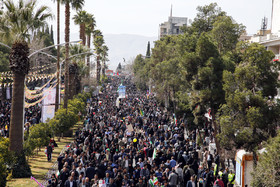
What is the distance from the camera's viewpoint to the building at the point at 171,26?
13888 centimetres

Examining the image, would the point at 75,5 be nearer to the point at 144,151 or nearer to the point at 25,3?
the point at 25,3

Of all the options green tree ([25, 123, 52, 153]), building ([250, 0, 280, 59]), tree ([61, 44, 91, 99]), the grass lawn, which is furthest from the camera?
tree ([61, 44, 91, 99])

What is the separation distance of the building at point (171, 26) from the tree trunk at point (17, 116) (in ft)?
396

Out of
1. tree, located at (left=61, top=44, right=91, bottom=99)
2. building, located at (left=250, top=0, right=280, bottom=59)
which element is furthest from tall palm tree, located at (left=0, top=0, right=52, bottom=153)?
building, located at (left=250, top=0, right=280, bottom=59)

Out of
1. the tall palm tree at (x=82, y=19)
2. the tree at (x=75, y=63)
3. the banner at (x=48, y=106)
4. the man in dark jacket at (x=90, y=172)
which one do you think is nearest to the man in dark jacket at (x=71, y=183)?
the man in dark jacket at (x=90, y=172)

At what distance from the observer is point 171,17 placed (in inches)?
5999

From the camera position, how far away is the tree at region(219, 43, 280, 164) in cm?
1392

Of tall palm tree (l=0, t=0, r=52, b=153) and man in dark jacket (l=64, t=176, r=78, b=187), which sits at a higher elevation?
tall palm tree (l=0, t=0, r=52, b=153)

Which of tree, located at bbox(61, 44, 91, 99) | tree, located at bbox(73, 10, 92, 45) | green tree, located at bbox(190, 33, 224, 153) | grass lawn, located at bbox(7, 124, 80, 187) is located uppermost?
tree, located at bbox(73, 10, 92, 45)

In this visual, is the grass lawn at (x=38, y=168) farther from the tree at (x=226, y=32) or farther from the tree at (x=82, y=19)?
the tree at (x=82, y=19)

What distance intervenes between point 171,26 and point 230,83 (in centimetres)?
13013

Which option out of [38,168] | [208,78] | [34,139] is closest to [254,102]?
[208,78]

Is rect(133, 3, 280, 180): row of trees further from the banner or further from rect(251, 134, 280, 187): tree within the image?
the banner

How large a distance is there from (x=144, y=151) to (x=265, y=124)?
20.3 ft
